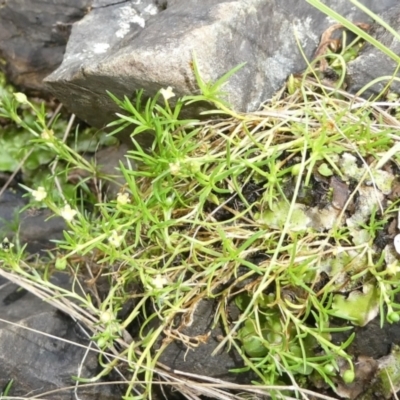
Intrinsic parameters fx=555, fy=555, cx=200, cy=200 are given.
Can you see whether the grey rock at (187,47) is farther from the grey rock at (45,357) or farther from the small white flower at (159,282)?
the grey rock at (45,357)

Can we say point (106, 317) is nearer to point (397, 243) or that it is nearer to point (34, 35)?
point (397, 243)

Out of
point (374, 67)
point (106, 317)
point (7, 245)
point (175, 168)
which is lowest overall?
point (7, 245)

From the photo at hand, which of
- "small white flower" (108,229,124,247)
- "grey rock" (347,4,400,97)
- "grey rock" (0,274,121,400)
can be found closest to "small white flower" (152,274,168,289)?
"small white flower" (108,229,124,247)

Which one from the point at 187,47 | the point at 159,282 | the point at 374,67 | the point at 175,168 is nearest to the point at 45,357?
the point at 159,282

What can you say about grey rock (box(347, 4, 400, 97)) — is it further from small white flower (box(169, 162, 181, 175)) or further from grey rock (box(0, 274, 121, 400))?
grey rock (box(0, 274, 121, 400))

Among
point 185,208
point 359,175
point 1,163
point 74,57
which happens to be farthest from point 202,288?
point 1,163

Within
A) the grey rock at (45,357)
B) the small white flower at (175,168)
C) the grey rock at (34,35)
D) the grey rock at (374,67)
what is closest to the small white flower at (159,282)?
the small white flower at (175,168)
